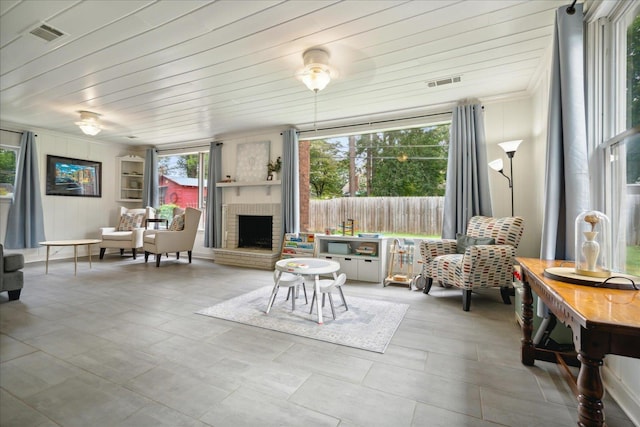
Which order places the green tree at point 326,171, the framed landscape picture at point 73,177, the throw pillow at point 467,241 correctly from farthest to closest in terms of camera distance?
the framed landscape picture at point 73,177, the green tree at point 326,171, the throw pillow at point 467,241

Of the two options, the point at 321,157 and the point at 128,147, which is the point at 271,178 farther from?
the point at 128,147

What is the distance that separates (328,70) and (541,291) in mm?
2357

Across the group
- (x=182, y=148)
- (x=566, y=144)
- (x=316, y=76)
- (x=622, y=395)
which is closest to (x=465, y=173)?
(x=566, y=144)

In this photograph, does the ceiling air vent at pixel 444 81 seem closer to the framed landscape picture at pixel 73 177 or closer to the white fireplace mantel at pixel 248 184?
the white fireplace mantel at pixel 248 184

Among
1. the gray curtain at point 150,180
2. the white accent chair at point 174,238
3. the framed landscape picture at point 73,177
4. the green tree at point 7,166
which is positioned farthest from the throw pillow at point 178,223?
the green tree at point 7,166

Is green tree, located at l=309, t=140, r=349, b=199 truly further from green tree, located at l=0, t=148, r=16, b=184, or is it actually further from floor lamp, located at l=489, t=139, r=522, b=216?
green tree, located at l=0, t=148, r=16, b=184

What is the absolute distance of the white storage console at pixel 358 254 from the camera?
3957mm

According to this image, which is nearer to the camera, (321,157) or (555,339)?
(555,339)

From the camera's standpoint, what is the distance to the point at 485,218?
3322 mm

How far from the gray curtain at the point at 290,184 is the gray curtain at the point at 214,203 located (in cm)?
153

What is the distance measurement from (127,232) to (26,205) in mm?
1538

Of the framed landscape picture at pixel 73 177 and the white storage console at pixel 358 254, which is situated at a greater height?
the framed landscape picture at pixel 73 177

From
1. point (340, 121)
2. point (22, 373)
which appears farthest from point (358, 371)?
point (340, 121)

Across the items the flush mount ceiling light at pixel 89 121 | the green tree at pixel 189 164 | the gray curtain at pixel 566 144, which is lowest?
the gray curtain at pixel 566 144
